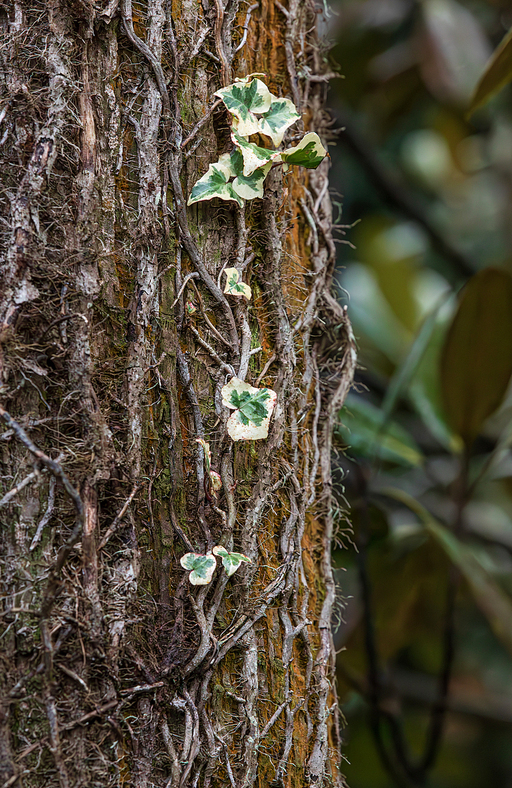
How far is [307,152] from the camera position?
63 centimetres

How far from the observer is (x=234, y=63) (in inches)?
25.4

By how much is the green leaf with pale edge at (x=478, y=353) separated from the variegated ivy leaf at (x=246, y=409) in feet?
2.21

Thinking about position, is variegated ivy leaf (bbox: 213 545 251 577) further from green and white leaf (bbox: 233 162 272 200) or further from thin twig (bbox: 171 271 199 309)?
green and white leaf (bbox: 233 162 272 200)

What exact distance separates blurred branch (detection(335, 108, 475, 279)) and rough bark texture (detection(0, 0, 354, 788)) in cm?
106

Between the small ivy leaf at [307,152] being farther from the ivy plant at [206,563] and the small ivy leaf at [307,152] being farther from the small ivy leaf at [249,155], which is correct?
the ivy plant at [206,563]

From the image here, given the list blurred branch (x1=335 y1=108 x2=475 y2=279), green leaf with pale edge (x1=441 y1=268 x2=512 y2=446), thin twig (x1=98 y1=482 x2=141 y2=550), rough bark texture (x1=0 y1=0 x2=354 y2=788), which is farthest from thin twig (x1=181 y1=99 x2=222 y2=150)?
blurred branch (x1=335 y1=108 x2=475 y2=279)

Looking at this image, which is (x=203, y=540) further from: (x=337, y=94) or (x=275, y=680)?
(x=337, y=94)

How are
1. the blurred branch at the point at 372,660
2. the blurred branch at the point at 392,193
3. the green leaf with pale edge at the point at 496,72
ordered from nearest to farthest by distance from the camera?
the green leaf with pale edge at the point at 496,72, the blurred branch at the point at 372,660, the blurred branch at the point at 392,193

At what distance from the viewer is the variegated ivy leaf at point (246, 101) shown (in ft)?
1.98

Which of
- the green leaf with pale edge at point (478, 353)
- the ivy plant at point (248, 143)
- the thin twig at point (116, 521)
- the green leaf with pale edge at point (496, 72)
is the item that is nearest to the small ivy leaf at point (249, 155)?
the ivy plant at point (248, 143)

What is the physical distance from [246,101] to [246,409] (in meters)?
0.31

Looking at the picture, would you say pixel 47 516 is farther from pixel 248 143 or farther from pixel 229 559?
pixel 248 143

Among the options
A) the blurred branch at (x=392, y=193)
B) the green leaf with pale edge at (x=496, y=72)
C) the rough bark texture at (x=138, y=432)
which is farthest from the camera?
the blurred branch at (x=392, y=193)

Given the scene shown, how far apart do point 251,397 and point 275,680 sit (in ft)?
0.95
